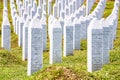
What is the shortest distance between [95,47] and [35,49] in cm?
227

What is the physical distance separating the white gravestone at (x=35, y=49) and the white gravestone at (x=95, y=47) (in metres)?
1.87

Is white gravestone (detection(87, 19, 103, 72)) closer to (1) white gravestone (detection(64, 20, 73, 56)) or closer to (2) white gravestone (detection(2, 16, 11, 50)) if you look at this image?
(1) white gravestone (detection(64, 20, 73, 56))

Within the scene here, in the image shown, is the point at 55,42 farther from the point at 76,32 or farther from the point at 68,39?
the point at 76,32

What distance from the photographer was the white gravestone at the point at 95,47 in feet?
56.1

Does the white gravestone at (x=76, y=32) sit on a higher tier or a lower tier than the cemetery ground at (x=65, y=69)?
higher

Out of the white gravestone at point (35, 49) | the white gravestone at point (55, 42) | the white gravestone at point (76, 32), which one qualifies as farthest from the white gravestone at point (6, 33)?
the white gravestone at point (35, 49)

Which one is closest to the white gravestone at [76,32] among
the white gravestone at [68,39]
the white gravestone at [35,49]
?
the white gravestone at [68,39]

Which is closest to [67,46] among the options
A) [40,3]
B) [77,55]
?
[77,55]

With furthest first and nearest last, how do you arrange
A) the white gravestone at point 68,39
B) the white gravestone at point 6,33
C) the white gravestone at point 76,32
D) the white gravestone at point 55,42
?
the white gravestone at point 6,33, the white gravestone at point 76,32, the white gravestone at point 68,39, the white gravestone at point 55,42

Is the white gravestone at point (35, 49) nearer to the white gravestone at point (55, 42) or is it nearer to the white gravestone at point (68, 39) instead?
the white gravestone at point (55, 42)

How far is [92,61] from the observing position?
17156 millimetres

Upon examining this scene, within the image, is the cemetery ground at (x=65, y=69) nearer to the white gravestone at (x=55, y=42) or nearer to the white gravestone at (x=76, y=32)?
the white gravestone at (x=55, y=42)

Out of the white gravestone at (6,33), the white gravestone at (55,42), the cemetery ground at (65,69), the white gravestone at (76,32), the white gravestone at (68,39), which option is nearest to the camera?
the cemetery ground at (65,69)

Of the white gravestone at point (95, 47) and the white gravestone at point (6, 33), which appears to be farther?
the white gravestone at point (6, 33)
